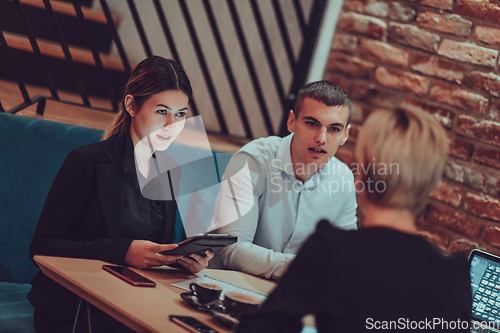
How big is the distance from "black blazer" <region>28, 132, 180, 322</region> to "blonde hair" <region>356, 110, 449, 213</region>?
0.79m

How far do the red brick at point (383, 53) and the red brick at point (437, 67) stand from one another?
0.05 m

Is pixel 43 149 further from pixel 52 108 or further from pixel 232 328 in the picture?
pixel 232 328

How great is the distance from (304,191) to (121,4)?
214 cm

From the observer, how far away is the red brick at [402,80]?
2.34 metres

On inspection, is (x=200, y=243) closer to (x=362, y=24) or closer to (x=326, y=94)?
(x=326, y=94)

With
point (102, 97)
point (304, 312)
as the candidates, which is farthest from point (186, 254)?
point (102, 97)

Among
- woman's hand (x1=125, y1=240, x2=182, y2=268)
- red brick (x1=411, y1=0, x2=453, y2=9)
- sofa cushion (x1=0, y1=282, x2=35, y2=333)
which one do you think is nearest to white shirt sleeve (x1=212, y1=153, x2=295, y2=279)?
woman's hand (x1=125, y1=240, x2=182, y2=268)

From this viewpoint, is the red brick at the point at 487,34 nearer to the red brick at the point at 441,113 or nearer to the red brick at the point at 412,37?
the red brick at the point at 412,37

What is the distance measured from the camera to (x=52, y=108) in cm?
247

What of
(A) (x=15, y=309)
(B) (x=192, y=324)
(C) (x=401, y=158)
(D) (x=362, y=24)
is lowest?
(A) (x=15, y=309)

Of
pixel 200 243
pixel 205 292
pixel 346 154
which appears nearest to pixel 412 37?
pixel 346 154

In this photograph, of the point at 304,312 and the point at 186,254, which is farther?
the point at 186,254

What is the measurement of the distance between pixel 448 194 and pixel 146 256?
153 centimetres

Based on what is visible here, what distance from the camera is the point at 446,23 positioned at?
7.47 feet
